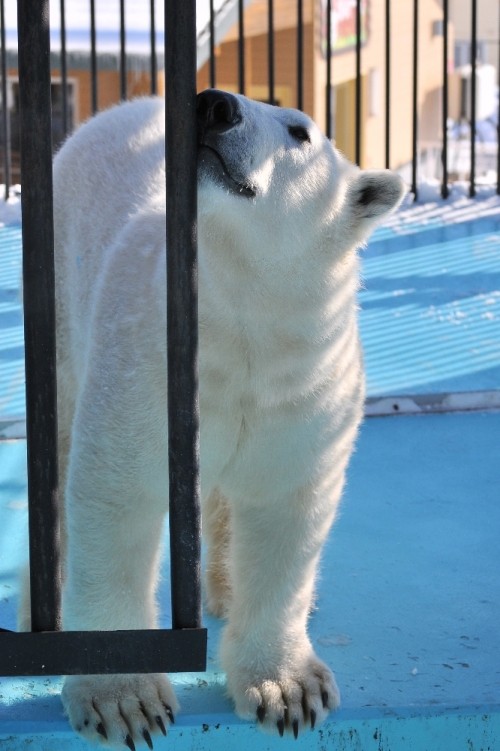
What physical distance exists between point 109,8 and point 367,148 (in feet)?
37.4

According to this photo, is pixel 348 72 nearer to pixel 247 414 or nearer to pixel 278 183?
pixel 278 183

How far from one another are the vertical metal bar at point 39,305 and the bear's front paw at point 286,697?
62cm

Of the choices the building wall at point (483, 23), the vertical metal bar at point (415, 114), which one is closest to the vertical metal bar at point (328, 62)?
the vertical metal bar at point (415, 114)

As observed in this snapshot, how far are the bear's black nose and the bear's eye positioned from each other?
0.34 meters

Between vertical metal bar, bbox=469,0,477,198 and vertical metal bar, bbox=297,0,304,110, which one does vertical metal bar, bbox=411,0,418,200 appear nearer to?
vertical metal bar, bbox=469,0,477,198

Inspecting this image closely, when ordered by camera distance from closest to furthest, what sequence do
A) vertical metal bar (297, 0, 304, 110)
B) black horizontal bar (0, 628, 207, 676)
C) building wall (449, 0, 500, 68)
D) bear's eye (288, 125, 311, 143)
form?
black horizontal bar (0, 628, 207, 676)
bear's eye (288, 125, 311, 143)
vertical metal bar (297, 0, 304, 110)
building wall (449, 0, 500, 68)

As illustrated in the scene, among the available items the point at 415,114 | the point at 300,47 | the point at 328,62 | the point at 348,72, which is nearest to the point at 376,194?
the point at 300,47

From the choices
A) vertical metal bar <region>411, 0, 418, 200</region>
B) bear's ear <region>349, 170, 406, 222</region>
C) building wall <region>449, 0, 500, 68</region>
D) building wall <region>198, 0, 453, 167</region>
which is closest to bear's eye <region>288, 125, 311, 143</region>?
bear's ear <region>349, 170, 406, 222</region>

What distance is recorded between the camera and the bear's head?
1.80m

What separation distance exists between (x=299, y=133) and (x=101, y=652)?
996mm

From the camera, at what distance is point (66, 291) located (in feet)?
8.65

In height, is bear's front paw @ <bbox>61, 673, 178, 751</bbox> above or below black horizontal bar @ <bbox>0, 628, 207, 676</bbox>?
below

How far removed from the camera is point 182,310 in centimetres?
154

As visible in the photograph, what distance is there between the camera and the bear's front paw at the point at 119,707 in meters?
2.04
